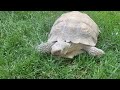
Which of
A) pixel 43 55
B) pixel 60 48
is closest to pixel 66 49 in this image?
pixel 60 48

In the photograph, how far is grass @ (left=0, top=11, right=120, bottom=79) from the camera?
2.52 meters

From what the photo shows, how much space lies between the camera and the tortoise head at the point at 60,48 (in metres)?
2.60

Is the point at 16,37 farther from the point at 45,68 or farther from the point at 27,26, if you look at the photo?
the point at 45,68

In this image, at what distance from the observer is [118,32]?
3160 mm

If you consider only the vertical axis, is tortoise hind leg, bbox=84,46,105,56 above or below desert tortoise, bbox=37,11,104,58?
below

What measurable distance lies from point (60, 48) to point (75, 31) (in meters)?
0.32

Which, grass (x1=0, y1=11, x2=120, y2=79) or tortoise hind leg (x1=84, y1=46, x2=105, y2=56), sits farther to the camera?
tortoise hind leg (x1=84, y1=46, x2=105, y2=56)

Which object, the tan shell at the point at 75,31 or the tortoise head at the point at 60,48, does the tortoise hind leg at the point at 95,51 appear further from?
the tortoise head at the point at 60,48

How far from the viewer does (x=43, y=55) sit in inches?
108

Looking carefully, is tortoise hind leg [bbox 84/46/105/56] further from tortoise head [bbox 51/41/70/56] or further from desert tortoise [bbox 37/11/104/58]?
tortoise head [bbox 51/41/70/56]

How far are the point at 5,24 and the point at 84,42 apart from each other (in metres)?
1.13

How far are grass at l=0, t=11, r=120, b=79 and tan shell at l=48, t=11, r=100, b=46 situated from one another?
0.46 ft

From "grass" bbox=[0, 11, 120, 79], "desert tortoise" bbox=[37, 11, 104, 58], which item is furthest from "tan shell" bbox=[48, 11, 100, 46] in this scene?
"grass" bbox=[0, 11, 120, 79]

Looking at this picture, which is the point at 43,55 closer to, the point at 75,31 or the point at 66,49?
the point at 66,49
